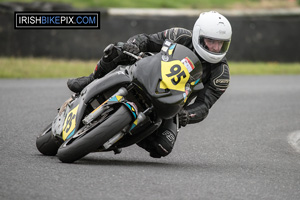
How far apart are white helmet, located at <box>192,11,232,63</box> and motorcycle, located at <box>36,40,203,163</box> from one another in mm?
476

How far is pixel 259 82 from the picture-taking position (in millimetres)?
16266

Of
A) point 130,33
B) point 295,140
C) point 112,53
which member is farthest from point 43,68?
point 112,53

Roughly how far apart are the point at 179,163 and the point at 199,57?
1.06m

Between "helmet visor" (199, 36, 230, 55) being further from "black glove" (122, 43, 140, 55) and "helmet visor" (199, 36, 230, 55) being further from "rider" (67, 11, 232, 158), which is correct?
"black glove" (122, 43, 140, 55)

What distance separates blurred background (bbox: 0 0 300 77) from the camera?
16487 mm

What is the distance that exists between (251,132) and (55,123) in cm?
380

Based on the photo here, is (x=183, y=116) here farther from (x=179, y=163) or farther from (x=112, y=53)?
(x=112, y=53)

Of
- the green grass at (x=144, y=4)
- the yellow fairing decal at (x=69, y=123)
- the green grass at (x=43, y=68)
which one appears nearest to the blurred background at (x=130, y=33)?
the green grass at (x=43, y=68)

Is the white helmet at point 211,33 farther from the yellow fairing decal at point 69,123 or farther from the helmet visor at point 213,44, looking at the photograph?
the yellow fairing decal at point 69,123

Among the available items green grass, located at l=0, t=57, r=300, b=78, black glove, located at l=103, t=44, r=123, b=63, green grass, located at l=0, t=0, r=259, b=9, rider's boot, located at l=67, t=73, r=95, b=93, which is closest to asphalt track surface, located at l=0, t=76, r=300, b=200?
rider's boot, located at l=67, t=73, r=95, b=93

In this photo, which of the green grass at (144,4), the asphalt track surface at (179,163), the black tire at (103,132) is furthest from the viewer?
the green grass at (144,4)

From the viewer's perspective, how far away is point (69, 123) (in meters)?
6.14

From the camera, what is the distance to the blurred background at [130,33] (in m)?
16.5

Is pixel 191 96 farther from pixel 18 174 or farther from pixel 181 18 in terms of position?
pixel 181 18
